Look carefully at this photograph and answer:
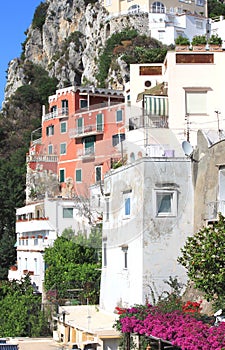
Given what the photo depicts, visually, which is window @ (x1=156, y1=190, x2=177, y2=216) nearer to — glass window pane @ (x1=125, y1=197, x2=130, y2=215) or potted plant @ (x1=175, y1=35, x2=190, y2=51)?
glass window pane @ (x1=125, y1=197, x2=130, y2=215)

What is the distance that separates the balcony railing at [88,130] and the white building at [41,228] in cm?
589

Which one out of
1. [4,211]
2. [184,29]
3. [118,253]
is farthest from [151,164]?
[184,29]

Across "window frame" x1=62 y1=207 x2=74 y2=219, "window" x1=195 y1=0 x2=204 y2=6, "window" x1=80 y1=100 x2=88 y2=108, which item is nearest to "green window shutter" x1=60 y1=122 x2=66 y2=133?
"window" x1=80 y1=100 x2=88 y2=108

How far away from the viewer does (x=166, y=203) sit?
66.8 ft

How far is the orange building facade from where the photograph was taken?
4066 cm

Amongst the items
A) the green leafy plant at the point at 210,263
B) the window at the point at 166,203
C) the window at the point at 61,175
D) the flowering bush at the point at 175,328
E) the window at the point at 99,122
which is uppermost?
the window at the point at 99,122

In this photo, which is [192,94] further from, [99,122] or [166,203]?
[99,122]

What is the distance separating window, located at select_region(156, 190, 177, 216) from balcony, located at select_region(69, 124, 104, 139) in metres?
21.5

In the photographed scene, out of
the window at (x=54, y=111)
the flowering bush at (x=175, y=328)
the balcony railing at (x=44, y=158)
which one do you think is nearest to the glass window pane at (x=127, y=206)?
the flowering bush at (x=175, y=328)

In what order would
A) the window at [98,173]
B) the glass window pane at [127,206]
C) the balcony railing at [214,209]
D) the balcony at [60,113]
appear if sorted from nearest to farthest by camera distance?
the balcony railing at [214,209], the glass window pane at [127,206], the window at [98,173], the balcony at [60,113]

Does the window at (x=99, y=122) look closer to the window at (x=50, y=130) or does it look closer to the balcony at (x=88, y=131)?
the balcony at (x=88, y=131)

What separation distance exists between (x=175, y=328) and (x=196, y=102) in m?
15.2

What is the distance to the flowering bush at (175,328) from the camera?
13.1m

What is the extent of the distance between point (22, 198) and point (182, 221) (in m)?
36.3
